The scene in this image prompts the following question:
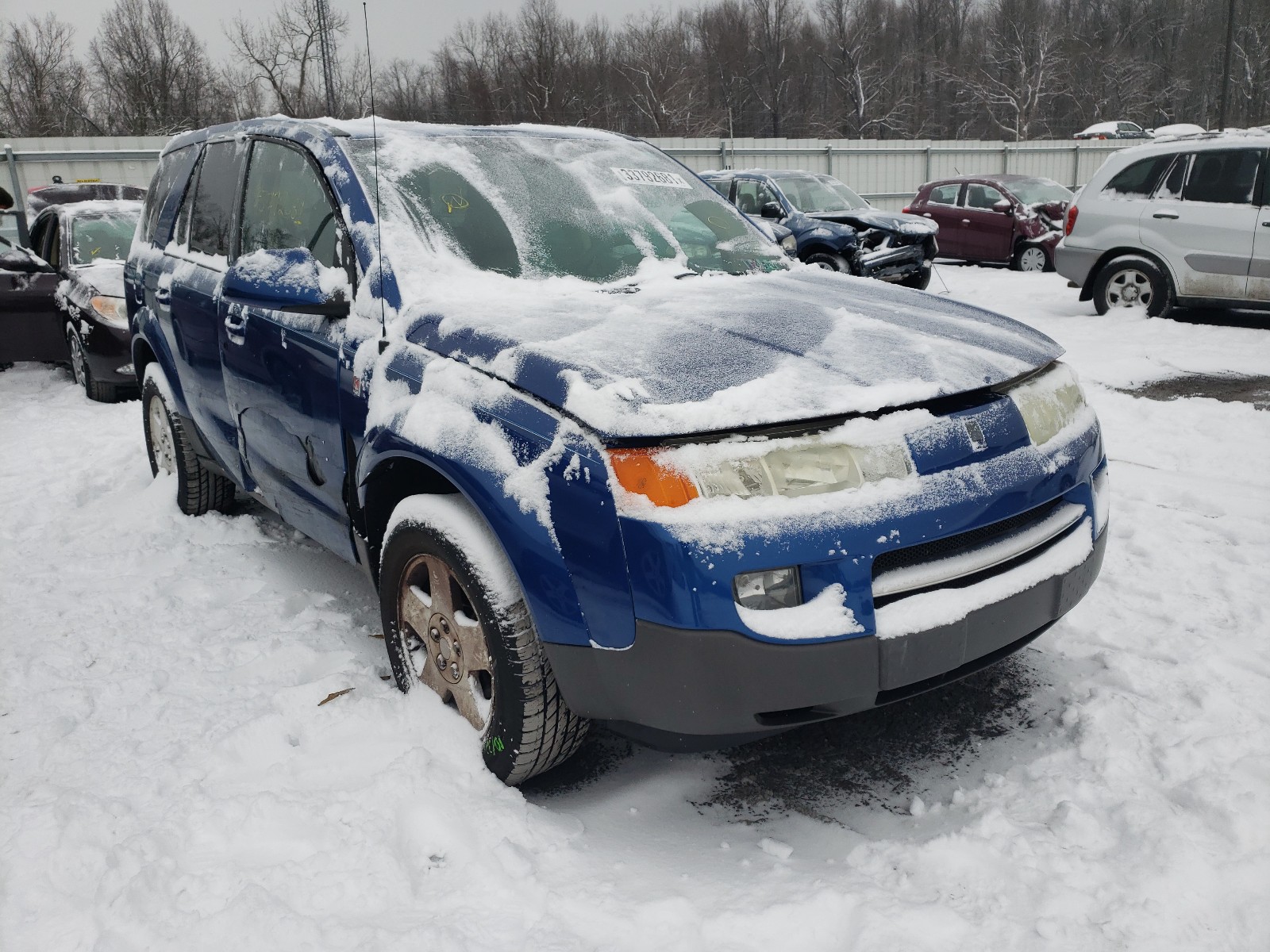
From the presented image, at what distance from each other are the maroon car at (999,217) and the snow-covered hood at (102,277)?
12.1 metres

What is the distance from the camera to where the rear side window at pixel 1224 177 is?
27.7 feet

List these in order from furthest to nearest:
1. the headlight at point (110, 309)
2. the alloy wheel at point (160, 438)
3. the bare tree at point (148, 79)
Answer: the bare tree at point (148, 79) < the headlight at point (110, 309) < the alloy wheel at point (160, 438)

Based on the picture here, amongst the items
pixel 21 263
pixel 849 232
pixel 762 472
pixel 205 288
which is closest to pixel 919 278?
pixel 849 232

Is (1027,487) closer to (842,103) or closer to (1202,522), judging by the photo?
(1202,522)

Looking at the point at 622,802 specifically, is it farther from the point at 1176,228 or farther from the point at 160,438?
the point at 1176,228

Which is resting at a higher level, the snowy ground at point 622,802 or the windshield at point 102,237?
the windshield at point 102,237

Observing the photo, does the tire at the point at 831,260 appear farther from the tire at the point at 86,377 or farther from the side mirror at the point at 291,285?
the side mirror at the point at 291,285

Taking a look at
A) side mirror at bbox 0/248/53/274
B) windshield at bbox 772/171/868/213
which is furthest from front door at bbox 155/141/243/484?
windshield at bbox 772/171/868/213

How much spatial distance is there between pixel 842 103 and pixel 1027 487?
6022 centimetres

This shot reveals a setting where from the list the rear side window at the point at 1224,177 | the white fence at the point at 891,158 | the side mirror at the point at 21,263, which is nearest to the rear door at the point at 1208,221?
the rear side window at the point at 1224,177

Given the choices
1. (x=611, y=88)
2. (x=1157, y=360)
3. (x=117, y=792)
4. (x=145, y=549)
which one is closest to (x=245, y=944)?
(x=117, y=792)

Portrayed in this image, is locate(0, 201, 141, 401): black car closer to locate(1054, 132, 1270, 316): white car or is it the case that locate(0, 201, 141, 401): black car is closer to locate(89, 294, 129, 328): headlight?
locate(89, 294, 129, 328): headlight

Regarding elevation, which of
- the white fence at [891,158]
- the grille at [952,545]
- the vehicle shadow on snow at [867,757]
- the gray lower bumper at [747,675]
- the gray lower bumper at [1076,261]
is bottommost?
the vehicle shadow on snow at [867,757]

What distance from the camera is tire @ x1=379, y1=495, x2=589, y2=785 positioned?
2.29 meters
